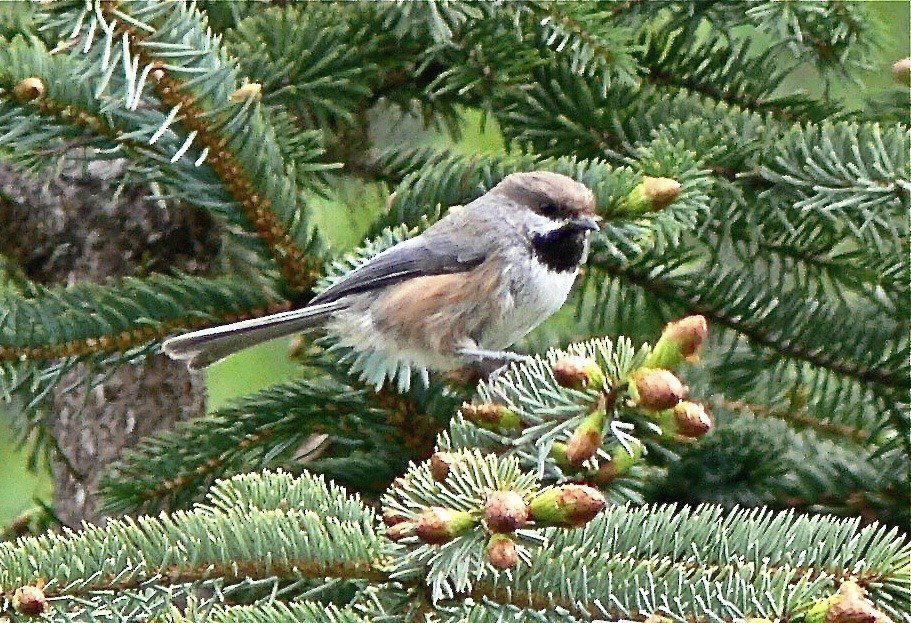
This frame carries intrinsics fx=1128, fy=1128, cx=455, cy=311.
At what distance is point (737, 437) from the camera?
2.49 metres

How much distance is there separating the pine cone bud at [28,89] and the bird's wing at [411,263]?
699 millimetres

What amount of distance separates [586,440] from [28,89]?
1.32 m

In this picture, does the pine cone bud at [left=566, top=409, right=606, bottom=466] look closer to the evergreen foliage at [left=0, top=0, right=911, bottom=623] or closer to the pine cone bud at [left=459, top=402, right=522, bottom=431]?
the evergreen foliage at [left=0, top=0, right=911, bottom=623]

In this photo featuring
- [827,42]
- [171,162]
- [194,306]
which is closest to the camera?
[171,162]

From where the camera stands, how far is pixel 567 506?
4.67 ft

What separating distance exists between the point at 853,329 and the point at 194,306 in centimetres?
147

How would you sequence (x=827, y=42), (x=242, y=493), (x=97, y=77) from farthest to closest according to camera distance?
(x=827, y=42) → (x=97, y=77) → (x=242, y=493)

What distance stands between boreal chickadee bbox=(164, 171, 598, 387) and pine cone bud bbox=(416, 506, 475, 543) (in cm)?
100

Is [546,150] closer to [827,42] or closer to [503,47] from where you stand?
[503,47]

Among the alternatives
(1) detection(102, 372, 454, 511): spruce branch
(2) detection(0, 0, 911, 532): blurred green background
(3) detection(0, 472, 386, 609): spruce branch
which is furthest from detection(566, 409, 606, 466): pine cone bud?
(2) detection(0, 0, 911, 532): blurred green background

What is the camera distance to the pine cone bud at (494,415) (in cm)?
181

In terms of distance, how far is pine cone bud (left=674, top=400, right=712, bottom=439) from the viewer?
58.4 inches

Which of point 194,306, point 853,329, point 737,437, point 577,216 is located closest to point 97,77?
point 194,306

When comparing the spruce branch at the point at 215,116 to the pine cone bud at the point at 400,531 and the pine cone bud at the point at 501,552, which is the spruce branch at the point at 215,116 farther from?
the pine cone bud at the point at 501,552
